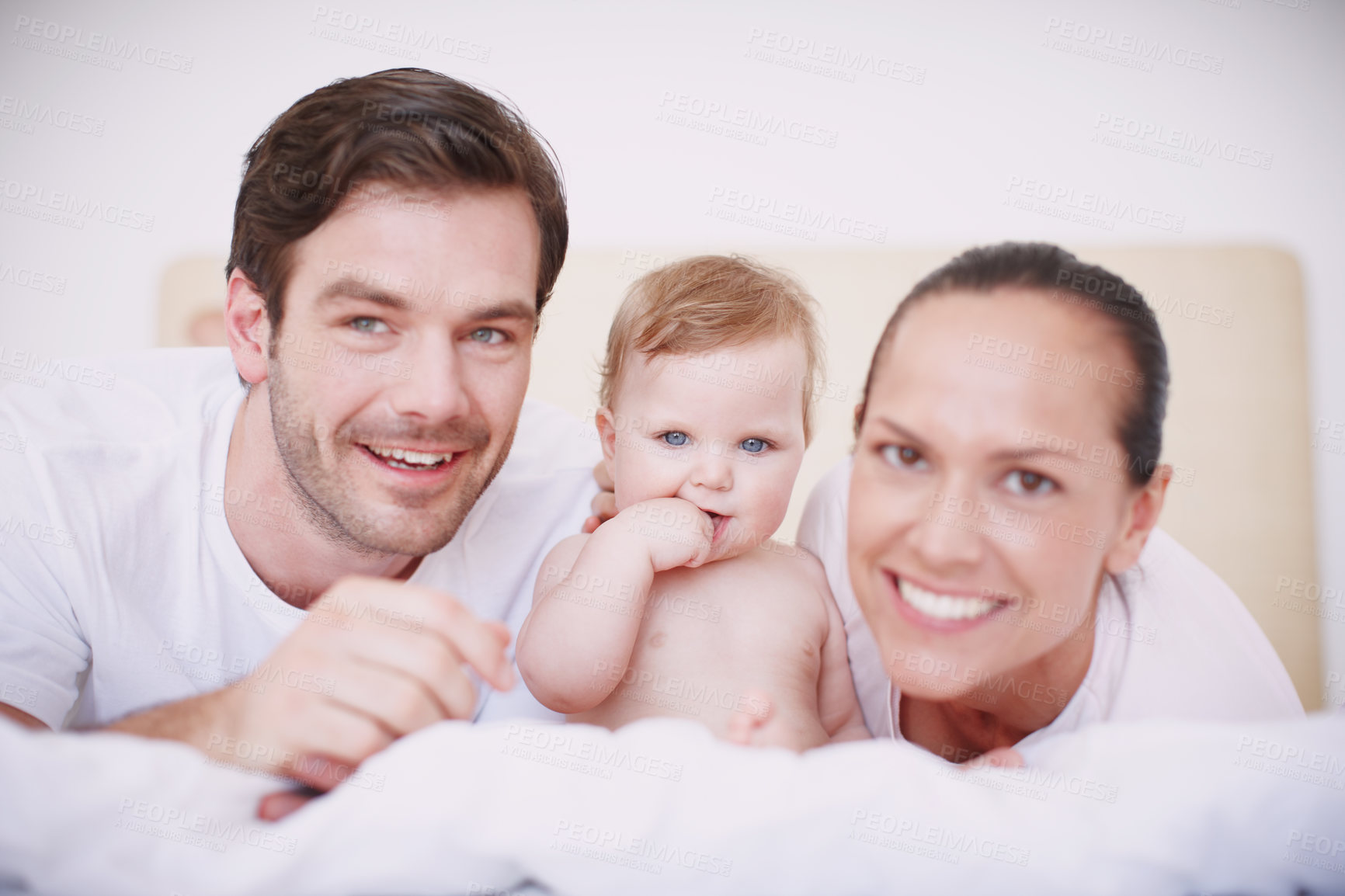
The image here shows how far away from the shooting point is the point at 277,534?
1276 millimetres

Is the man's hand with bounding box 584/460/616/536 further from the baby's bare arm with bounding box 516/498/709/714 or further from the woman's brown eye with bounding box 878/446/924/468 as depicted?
the woman's brown eye with bounding box 878/446/924/468

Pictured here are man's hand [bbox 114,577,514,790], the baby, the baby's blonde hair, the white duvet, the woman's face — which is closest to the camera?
the white duvet

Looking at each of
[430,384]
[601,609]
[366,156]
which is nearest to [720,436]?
[601,609]

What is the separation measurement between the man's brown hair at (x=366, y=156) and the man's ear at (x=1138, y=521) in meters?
0.88

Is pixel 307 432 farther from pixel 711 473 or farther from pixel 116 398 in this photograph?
pixel 711 473

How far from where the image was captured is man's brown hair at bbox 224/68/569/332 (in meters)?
1.13

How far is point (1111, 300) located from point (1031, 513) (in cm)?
28

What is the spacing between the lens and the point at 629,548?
1064mm

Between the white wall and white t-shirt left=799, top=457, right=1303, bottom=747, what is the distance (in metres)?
0.52

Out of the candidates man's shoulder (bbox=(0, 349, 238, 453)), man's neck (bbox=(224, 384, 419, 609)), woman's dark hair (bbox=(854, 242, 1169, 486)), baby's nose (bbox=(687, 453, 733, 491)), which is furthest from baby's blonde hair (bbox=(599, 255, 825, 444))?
man's shoulder (bbox=(0, 349, 238, 453))

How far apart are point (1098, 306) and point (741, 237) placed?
3.32 feet

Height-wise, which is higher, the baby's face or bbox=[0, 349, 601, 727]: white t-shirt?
the baby's face

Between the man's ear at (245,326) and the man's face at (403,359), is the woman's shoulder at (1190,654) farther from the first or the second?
the man's ear at (245,326)

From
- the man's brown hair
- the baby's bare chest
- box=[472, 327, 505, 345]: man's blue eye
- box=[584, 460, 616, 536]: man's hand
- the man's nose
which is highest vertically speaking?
the man's brown hair
